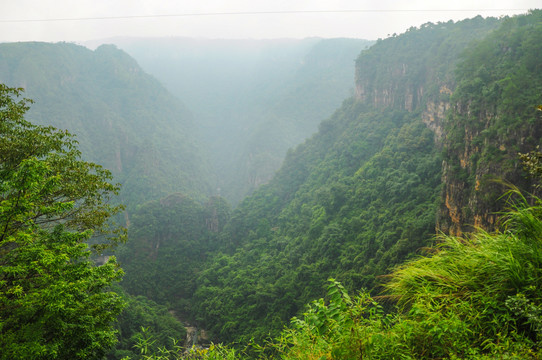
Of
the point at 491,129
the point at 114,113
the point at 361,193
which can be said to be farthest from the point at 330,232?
the point at 114,113

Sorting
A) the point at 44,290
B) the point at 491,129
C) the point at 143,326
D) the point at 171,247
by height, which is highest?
the point at 491,129

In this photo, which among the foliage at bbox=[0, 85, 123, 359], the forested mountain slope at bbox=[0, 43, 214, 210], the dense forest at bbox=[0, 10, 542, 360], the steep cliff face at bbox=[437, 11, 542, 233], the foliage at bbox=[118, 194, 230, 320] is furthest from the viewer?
the forested mountain slope at bbox=[0, 43, 214, 210]

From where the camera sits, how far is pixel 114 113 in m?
104

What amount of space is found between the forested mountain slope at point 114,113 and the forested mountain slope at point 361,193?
121 ft

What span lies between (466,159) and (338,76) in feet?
373

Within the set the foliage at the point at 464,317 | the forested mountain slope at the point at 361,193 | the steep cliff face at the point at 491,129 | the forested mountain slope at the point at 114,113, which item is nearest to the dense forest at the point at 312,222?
the foliage at the point at 464,317

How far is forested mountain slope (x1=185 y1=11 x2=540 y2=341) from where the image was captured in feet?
85.1

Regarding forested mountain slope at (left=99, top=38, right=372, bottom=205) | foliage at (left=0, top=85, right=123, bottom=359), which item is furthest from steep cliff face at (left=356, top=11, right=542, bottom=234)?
forested mountain slope at (left=99, top=38, right=372, bottom=205)

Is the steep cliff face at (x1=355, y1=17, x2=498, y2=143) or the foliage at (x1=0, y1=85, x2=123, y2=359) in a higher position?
the steep cliff face at (x1=355, y1=17, x2=498, y2=143)

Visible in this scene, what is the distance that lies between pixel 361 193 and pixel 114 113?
95.1 m

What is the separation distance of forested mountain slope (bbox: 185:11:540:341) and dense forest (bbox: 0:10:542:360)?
25 cm

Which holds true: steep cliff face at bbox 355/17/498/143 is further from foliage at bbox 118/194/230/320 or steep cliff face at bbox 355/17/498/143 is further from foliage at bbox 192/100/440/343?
foliage at bbox 118/194/230/320

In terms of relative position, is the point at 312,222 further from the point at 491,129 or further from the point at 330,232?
the point at 491,129

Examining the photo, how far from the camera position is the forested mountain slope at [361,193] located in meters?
25.9
